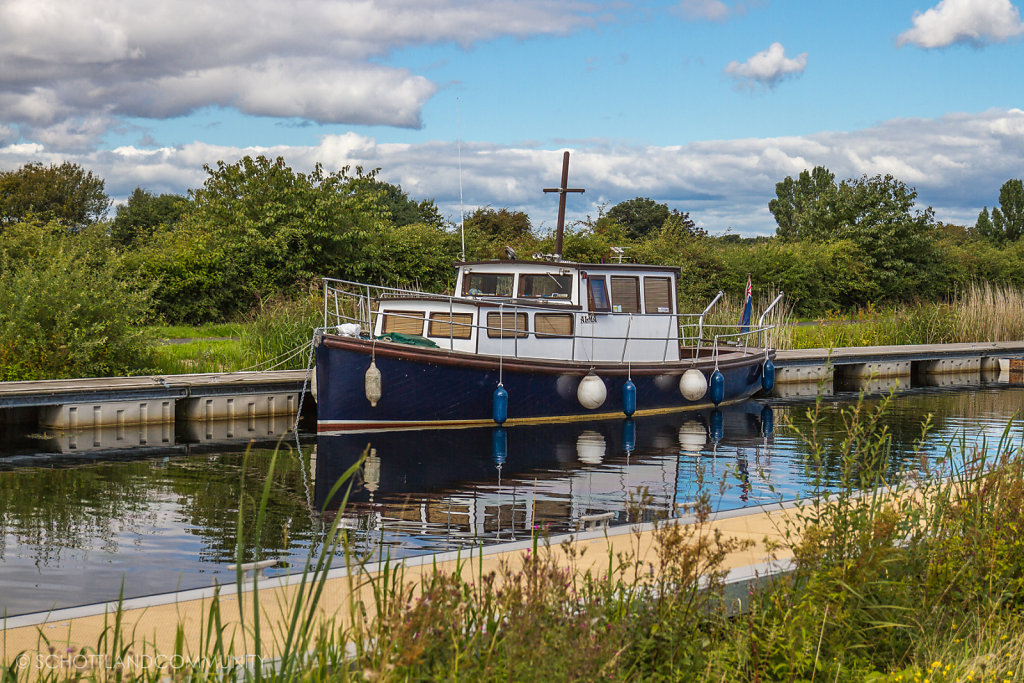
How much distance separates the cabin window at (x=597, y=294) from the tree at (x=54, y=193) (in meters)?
40.0

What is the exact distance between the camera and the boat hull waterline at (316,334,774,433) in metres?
14.4

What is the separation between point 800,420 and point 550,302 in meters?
5.38

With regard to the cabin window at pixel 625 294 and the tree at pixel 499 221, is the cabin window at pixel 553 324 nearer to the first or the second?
the cabin window at pixel 625 294

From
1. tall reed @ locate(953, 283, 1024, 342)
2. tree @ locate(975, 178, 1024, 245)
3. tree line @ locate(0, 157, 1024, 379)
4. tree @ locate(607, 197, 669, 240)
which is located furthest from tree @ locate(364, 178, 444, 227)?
tree @ locate(975, 178, 1024, 245)

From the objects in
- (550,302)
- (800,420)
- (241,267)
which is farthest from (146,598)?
(241,267)

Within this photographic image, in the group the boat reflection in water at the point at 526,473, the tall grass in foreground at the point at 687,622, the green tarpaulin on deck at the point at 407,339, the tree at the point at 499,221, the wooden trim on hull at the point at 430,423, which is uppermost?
the tree at the point at 499,221

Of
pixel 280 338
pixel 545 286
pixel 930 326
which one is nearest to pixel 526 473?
pixel 545 286

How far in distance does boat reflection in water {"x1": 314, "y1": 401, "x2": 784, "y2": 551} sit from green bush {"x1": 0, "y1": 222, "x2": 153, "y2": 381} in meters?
4.40

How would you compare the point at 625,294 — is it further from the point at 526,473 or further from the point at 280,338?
the point at 280,338

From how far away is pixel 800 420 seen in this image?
18.1m

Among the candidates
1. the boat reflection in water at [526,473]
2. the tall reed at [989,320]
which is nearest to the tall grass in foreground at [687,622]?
the boat reflection in water at [526,473]

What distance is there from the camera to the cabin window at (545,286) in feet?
53.3

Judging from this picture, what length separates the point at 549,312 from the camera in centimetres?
1602

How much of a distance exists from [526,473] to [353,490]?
90.4 inches
